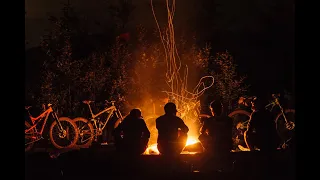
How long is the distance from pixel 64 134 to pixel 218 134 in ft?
19.8

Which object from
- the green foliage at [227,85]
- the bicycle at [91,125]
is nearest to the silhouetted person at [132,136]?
the bicycle at [91,125]

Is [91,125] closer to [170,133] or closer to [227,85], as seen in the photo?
[170,133]

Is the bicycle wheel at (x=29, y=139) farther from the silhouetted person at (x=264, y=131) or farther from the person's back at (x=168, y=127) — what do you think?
the silhouetted person at (x=264, y=131)

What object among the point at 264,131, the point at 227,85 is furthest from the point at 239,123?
the point at 264,131

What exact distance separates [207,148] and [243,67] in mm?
13071

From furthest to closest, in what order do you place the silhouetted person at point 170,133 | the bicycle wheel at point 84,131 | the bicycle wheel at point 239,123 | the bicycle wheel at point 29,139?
1. the bicycle wheel at point 239,123
2. the bicycle wheel at point 84,131
3. the bicycle wheel at point 29,139
4. the silhouetted person at point 170,133

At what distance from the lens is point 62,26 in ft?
50.1

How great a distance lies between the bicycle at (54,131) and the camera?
464 inches

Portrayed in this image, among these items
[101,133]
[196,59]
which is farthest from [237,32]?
→ [101,133]

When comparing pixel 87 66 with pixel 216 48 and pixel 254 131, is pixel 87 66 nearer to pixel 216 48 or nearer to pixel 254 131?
pixel 216 48

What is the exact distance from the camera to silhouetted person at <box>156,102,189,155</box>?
718 cm

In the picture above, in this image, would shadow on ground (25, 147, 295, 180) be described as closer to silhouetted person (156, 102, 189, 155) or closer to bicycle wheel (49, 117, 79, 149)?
silhouetted person (156, 102, 189, 155)

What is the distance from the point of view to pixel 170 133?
7180 mm

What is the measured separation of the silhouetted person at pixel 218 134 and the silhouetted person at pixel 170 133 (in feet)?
1.29
